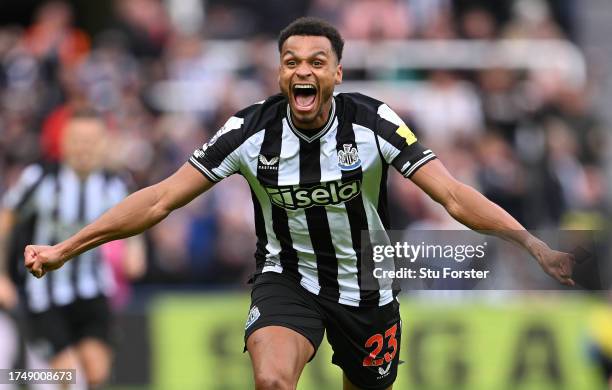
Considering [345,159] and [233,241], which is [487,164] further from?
[345,159]

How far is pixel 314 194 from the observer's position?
668 centimetres

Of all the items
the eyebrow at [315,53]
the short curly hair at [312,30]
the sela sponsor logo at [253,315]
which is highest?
the short curly hair at [312,30]

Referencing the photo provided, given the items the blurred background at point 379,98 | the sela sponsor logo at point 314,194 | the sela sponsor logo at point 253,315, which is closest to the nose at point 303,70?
the sela sponsor logo at point 314,194

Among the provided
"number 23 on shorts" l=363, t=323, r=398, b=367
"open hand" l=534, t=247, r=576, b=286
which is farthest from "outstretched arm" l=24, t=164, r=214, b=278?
"open hand" l=534, t=247, r=576, b=286

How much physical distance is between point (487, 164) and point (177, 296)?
405cm

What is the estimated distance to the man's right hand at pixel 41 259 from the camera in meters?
6.33

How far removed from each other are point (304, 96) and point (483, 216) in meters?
1.10

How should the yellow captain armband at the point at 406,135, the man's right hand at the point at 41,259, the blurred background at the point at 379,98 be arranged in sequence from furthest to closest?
the blurred background at the point at 379,98, the yellow captain armband at the point at 406,135, the man's right hand at the point at 41,259

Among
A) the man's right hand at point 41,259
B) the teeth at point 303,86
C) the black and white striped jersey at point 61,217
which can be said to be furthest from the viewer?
the black and white striped jersey at point 61,217

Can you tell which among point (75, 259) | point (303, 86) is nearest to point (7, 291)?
point (75, 259)

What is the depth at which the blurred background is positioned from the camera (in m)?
11.1

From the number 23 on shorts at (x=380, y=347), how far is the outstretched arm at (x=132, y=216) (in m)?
1.27

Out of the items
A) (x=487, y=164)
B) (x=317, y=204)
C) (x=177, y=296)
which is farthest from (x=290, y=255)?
(x=487, y=164)

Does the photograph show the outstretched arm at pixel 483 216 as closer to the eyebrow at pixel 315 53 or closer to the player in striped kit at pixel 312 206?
the player in striped kit at pixel 312 206
